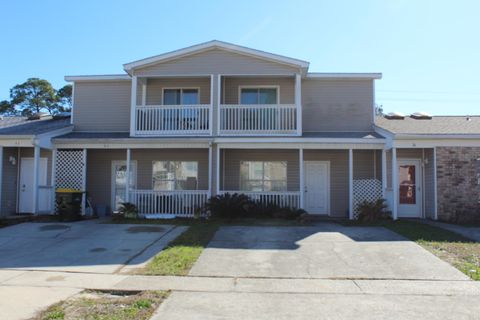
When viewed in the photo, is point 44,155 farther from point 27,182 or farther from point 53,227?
point 53,227

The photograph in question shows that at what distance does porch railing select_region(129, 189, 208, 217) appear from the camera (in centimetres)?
1485

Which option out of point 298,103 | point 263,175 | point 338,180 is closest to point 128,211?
point 263,175

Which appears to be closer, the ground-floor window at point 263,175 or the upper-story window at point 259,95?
the ground-floor window at point 263,175

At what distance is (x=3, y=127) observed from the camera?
1697 cm

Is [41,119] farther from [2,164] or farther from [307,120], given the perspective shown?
[307,120]

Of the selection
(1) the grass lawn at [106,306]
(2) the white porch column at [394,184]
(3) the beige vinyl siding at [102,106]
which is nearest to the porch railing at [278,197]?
(2) the white porch column at [394,184]

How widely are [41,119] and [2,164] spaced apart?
483 cm

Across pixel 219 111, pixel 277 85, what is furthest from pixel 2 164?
pixel 277 85

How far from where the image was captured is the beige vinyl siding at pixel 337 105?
16.3 meters

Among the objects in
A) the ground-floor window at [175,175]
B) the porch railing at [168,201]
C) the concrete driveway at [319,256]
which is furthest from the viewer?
the ground-floor window at [175,175]

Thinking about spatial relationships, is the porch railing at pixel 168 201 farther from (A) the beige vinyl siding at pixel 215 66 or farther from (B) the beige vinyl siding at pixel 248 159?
(A) the beige vinyl siding at pixel 215 66

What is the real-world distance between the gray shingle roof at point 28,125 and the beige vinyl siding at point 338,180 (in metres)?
10.7

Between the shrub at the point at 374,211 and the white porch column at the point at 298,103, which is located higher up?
the white porch column at the point at 298,103

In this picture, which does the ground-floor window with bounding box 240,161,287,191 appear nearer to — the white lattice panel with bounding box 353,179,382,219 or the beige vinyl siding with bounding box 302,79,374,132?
the beige vinyl siding with bounding box 302,79,374,132
